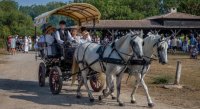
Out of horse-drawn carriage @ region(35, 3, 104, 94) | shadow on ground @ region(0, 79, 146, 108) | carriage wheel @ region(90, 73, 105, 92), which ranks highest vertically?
horse-drawn carriage @ region(35, 3, 104, 94)

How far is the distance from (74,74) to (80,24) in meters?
3.70

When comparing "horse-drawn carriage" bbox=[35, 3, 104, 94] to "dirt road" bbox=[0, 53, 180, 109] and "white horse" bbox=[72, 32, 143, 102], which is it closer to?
"dirt road" bbox=[0, 53, 180, 109]

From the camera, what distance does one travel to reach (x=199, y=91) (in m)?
14.5

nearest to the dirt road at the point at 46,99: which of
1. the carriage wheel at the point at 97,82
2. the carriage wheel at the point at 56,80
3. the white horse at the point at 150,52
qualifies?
the carriage wheel at the point at 56,80

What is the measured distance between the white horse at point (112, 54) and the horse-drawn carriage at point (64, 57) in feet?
2.05

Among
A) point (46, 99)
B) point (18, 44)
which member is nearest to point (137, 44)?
point (46, 99)

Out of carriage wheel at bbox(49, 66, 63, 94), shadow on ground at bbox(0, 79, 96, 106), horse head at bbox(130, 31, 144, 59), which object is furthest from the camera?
carriage wheel at bbox(49, 66, 63, 94)

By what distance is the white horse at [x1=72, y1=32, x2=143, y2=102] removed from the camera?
36.1 feet

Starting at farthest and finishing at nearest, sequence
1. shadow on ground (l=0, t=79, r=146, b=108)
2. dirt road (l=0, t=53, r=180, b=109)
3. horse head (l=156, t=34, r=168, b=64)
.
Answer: shadow on ground (l=0, t=79, r=146, b=108) → dirt road (l=0, t=53, r=180, b=109) → horse head (l=156, t=34, r=168, b=64)

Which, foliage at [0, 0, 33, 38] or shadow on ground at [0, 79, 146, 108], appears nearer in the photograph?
shadow on ground at [0, 79, 146, 108]

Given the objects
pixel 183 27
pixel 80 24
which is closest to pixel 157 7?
pixel 183 27

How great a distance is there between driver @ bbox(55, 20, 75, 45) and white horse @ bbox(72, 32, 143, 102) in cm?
132

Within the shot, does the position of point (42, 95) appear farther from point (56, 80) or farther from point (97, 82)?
point (97, 82)

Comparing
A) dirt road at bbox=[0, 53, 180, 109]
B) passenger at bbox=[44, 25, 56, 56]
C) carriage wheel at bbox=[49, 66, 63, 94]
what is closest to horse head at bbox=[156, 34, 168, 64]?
dirt road at bbox=[0, 53, 180, 109]
